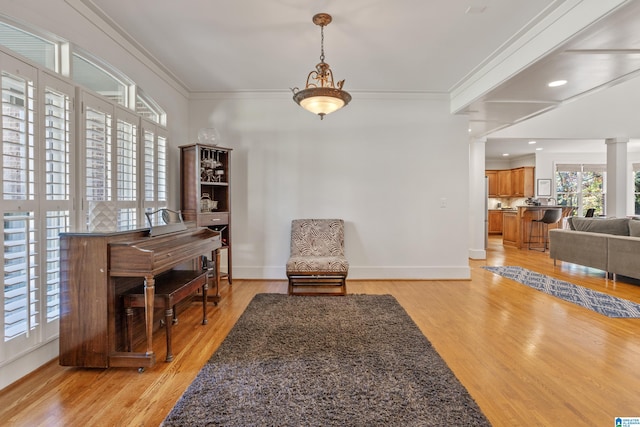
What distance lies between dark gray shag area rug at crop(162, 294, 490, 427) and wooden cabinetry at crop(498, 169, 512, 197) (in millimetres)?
9091

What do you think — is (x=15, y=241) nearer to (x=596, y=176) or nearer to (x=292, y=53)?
(x=292, y=53)

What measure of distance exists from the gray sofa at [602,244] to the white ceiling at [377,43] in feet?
6.78

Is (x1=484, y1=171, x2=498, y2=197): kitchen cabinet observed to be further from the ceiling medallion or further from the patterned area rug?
the ceiling medallion

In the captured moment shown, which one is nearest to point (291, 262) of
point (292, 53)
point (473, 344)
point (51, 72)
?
point (473, 344)

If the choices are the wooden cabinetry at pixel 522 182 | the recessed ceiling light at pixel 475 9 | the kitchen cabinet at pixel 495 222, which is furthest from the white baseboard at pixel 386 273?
the kitchen cabinet at pixel 495 222

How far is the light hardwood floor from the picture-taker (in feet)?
5.68

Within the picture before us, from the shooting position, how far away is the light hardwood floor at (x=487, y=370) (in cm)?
173

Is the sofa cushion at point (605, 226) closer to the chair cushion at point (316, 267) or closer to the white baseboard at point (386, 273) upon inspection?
the white baseboard at point (386, 273)

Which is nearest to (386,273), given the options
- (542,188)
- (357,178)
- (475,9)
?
(357,178)

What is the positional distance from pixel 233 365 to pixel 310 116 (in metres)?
3.45

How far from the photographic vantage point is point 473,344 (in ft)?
8.44

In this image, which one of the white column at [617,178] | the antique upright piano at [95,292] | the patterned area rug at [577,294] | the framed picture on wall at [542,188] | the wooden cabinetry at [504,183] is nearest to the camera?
the antique upright piano at [95,292]

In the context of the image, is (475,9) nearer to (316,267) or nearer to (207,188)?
(316,267)

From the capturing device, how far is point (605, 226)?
15.8 feet
